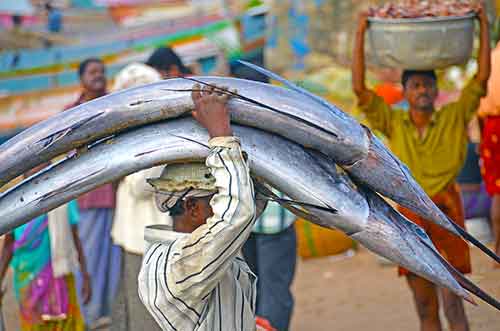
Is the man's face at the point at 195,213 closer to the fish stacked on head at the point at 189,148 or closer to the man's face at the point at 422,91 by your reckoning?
the fish stacked on head at the point at 189,148

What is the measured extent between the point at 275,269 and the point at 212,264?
10.8 feet

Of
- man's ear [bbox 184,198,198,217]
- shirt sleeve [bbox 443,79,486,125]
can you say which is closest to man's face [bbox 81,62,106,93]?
shirt sleeve [bbox 443,79,486,125]

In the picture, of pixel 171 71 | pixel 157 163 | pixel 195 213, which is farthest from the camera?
pixel 171 71

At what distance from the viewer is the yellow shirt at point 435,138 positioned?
247 inches

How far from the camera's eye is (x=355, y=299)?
8391 millimetres

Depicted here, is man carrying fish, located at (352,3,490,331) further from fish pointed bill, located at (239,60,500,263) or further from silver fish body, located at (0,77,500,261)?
silver fish body, located at (0,77,500,261)

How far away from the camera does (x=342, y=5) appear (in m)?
13.2

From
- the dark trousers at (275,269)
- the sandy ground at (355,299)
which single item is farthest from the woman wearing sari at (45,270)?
the dark trousers at (275,269)

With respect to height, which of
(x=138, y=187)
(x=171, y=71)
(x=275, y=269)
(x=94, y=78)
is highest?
(x=171, y=71)

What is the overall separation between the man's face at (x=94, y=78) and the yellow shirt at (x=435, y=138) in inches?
85.7

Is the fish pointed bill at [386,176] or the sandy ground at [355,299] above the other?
the fish pointed bill at [386,176]

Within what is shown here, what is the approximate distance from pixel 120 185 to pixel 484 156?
9.67ft

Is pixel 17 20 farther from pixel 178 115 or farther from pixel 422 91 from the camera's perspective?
pixel 178 115

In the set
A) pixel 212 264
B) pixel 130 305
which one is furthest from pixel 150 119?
pixel 130 305
